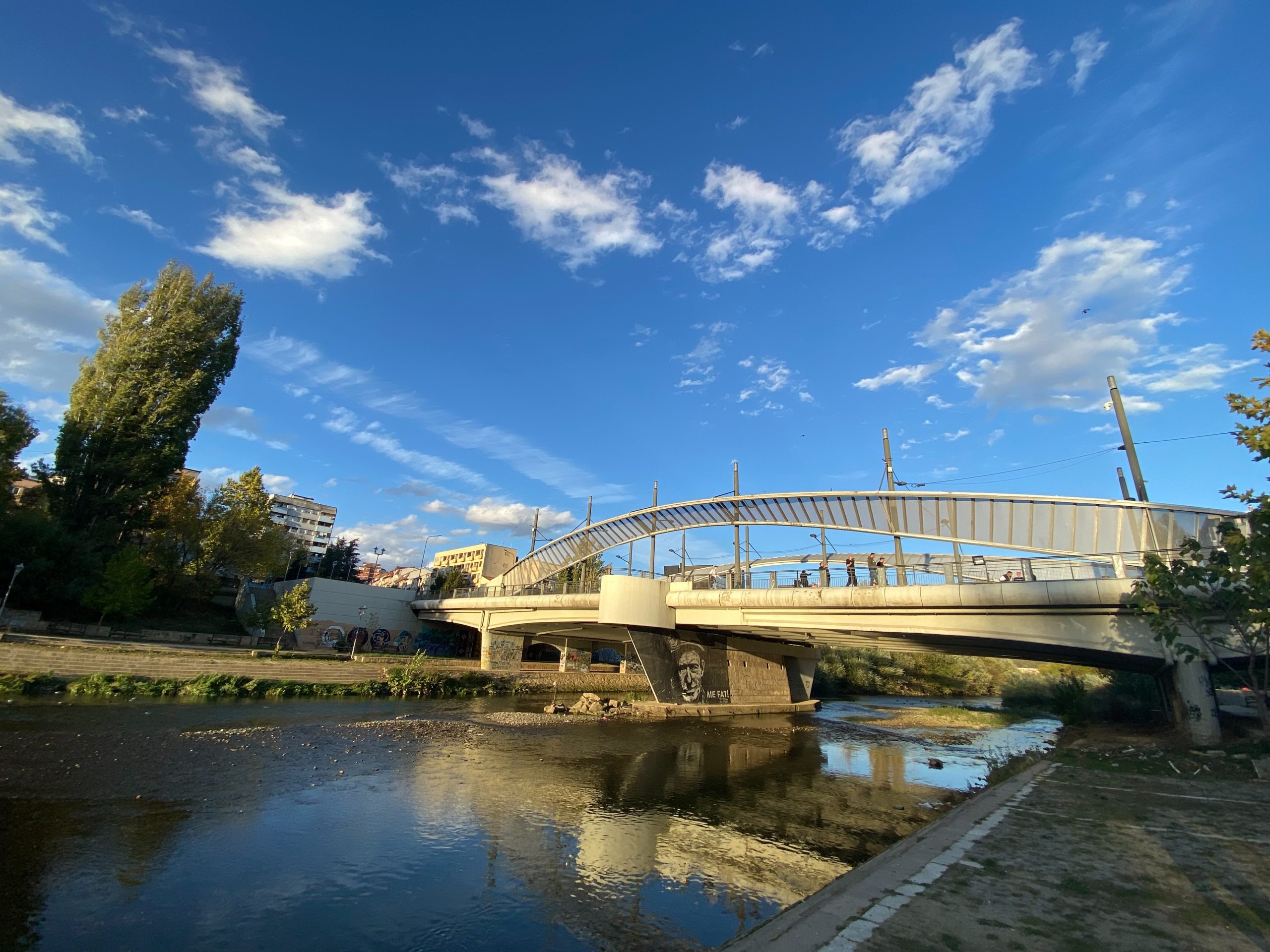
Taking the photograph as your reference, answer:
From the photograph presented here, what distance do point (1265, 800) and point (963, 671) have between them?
5582cm

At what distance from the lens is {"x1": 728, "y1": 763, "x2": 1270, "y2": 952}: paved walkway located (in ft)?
19.2

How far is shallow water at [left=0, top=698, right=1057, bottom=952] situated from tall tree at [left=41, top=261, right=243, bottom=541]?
2166 cm

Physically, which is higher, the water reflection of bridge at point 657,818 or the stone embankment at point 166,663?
the stone embankment at point 166,663

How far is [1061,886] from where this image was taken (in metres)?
7.38

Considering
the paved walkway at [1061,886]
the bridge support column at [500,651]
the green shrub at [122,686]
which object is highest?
the bridge support column at [500,651]

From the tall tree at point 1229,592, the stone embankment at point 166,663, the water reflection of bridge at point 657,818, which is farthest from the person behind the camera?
the stone embankment at point 166,663

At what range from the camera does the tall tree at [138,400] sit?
3766cm

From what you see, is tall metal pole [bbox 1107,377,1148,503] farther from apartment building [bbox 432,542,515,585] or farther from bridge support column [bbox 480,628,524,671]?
apartment building [bbox 432,542,515,585]

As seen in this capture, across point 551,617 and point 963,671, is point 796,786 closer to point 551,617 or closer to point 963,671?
point 551,617

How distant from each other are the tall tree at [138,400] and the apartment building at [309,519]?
304 ft

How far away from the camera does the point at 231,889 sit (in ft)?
29.4

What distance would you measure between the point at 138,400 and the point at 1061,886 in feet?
172

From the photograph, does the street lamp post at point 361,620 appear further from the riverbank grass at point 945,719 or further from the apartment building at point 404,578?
the riverbank grass at point 945,719

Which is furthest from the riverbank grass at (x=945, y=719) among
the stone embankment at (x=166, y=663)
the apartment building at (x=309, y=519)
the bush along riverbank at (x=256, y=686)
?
the apartment building at (x=309, y=519)
